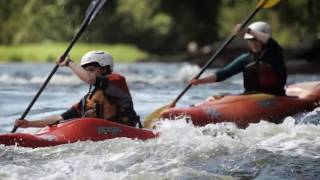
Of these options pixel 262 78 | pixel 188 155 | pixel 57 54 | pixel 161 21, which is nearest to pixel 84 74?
pixel 188 155

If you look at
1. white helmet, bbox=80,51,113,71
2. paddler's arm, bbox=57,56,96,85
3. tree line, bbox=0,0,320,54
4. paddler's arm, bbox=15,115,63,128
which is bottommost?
paddler's arm, bbox=15,115,63,128

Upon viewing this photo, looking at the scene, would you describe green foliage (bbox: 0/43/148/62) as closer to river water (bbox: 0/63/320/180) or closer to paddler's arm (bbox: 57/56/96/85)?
river water (bbox: 0/63/320/180)

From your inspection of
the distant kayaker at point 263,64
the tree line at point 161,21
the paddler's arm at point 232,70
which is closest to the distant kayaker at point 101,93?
the paddler's arm at point 232,70

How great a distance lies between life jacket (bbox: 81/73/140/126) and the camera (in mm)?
6863

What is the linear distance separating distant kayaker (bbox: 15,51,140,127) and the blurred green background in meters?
20.0

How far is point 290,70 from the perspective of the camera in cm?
2028

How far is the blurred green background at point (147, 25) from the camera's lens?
3065 centimetres

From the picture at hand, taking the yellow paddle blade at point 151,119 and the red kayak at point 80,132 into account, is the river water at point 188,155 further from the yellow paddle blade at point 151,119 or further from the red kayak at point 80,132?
the yellow paddle blade at point 151,119

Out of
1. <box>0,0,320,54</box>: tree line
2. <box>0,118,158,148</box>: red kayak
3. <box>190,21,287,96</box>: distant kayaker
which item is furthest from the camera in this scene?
<box>0,0,320,54</box>: tree line

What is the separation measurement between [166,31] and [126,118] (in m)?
31.7

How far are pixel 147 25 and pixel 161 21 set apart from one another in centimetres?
133

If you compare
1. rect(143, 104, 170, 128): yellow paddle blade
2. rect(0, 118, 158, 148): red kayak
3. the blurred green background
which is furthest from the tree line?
rect(0, 118, 158, 148): red kayak

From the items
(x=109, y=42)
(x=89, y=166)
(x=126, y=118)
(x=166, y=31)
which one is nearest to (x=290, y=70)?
(x=126, y=118)

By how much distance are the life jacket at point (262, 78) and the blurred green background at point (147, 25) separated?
18517mm
